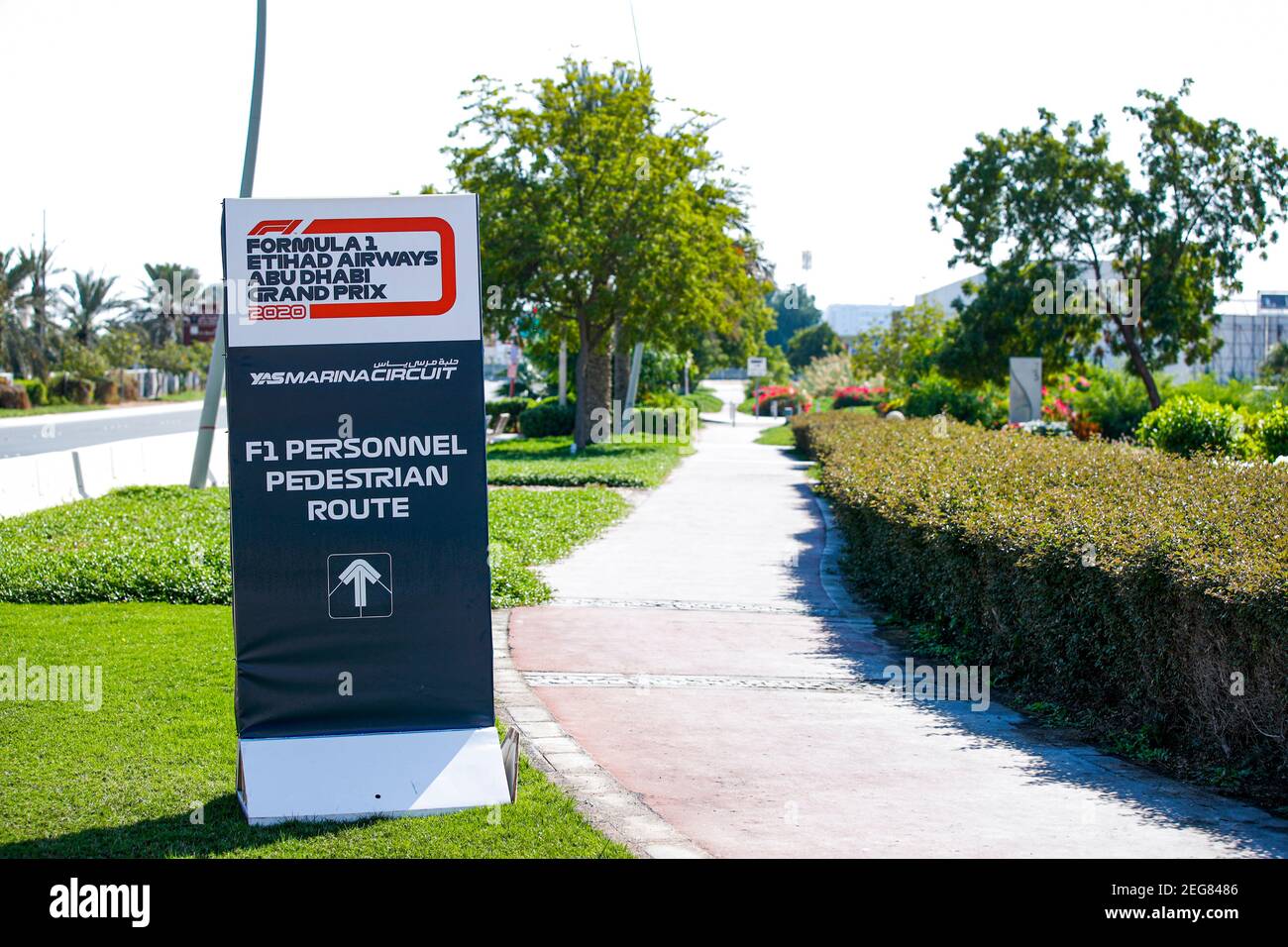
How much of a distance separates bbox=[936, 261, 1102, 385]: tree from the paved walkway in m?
20.4

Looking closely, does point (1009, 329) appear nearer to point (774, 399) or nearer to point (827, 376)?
point (827, 376)

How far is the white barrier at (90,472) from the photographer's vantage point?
15766mm

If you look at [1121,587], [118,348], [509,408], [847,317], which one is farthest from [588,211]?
[847,317]

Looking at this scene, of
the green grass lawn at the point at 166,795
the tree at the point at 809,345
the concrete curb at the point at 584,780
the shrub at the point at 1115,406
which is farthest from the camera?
the tree at the point at 809,345

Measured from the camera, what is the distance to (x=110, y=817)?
521cm

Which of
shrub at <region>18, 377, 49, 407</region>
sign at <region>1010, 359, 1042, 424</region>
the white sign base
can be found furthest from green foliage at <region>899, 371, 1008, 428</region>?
shrub at <region>18, 377, 49, 407</region>

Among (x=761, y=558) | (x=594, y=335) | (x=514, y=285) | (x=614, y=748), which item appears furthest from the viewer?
(x=594, y=335)

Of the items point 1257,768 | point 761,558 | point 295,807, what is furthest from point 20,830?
point 761,558

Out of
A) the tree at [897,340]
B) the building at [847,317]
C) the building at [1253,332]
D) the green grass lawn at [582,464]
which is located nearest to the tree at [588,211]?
the green grass lawn at [582,464]

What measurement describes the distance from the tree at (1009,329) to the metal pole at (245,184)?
63.4 ft

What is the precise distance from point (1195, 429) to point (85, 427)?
32893mm

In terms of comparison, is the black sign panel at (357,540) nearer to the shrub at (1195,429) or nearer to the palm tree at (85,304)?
the shrub at (1195,429)
